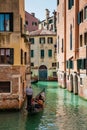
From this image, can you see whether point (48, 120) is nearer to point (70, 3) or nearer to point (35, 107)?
point (35, 107)

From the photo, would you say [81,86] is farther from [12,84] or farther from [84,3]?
[12,84]

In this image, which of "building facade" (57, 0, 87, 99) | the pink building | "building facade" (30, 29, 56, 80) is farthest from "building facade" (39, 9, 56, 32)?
"building facade" (57, 0, 87, 99)

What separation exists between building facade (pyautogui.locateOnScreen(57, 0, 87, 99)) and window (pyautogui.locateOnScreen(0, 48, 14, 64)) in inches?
387

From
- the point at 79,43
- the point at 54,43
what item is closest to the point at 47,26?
the point at 54,43

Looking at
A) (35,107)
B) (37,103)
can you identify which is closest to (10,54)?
(37,103)

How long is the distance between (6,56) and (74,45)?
1530 cm

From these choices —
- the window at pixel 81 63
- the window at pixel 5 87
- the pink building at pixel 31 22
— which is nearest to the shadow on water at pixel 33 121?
the window at pixel 5 87

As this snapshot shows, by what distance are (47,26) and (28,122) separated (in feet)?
200

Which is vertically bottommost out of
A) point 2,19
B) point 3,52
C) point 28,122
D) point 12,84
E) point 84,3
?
point 28,122

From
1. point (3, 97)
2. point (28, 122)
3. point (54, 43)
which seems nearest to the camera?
point (28, 122)

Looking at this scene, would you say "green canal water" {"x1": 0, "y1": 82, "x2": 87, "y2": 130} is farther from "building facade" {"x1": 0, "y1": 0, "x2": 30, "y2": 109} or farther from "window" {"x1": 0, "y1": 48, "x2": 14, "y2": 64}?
"window" {"x1": 0, "y1": 48, "x2": 14, "y2": 64}

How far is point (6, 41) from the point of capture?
2314 cm

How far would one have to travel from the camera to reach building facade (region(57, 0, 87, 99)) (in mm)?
32906

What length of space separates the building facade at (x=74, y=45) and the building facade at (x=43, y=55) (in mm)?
16113
